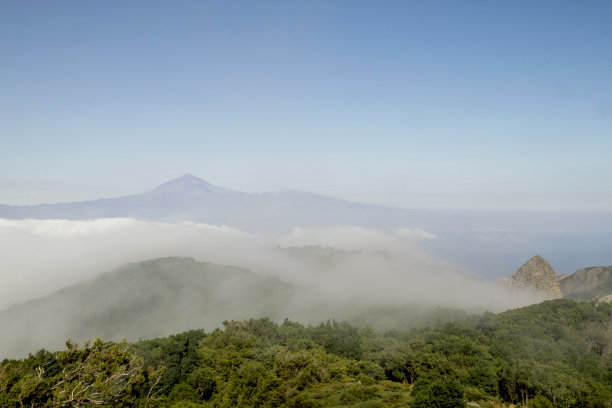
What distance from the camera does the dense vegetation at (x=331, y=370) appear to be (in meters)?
29.1

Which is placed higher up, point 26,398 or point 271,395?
point 26,398

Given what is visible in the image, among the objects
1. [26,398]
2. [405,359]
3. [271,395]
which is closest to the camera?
[26,398]

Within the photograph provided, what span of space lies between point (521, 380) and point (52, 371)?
82254 mm

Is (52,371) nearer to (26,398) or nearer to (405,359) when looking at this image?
(26,398)

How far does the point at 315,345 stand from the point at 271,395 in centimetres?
3469

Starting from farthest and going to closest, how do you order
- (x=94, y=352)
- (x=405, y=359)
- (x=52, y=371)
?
(x=405, y=359)
(x=52, y=371)
(x=94, y=352)

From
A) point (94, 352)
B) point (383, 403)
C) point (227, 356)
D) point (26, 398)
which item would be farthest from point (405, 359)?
point (26, 398)

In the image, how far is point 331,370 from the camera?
5791 cm

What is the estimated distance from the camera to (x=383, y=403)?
41625 millimetres

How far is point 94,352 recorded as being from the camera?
28984 mm

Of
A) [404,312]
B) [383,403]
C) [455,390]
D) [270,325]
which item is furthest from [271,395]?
[404,312]

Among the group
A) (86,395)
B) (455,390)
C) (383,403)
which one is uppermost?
(86,395)

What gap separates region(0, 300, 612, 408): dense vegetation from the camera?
29.1 metres

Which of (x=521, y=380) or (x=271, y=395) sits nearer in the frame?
(x=271, y=395)
